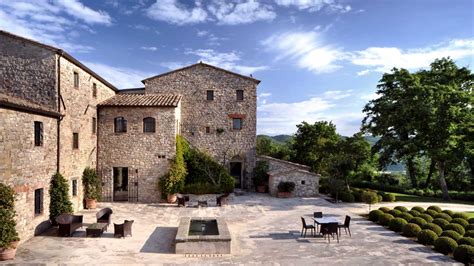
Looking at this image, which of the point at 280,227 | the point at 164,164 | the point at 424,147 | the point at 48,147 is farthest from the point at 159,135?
the point at 424,147

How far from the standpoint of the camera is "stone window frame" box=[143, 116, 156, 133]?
22.6 m

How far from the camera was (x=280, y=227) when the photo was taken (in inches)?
626

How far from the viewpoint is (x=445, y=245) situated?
12117mm

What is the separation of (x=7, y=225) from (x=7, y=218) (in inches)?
10.1

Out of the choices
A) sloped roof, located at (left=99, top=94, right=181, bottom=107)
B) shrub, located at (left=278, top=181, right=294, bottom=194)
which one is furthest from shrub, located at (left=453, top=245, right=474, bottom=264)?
sloped roof, located at (left=99, top=94, right=181, bottom=107)

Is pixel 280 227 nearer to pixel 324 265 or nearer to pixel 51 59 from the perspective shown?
pixel 324 265

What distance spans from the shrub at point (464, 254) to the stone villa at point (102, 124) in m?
16.1

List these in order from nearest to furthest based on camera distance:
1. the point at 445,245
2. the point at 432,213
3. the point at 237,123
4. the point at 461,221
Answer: the point at 445,245
the point at 461,221
the point at 432,213
the point at 237,123

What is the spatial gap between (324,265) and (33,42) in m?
16.6

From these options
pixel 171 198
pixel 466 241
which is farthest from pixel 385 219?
pixel 171 198

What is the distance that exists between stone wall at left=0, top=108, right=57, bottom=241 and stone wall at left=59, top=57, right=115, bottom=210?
5.65 feet

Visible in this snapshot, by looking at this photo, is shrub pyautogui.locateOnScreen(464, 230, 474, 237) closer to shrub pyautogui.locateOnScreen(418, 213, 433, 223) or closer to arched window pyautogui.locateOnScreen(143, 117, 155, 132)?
shrub pyautogui.locateOnScreen(418, 213, 433, 223)

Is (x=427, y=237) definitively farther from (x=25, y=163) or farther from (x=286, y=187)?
(x=25, y=163)

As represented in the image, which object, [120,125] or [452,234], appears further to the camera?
[120,125]
